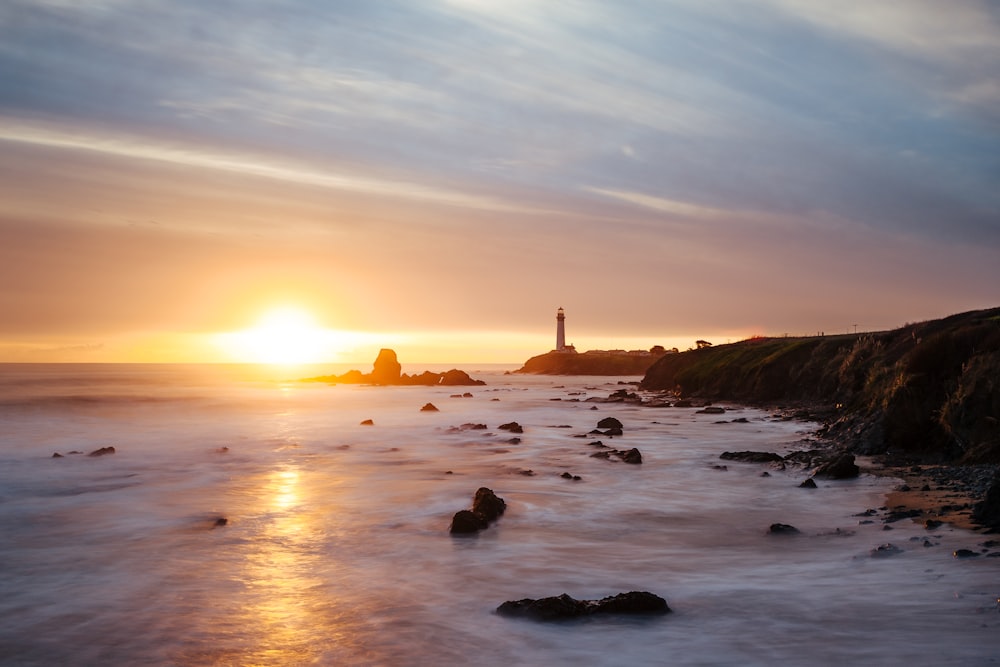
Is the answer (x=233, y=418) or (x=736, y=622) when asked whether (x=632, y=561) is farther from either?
(x=233, y=418)

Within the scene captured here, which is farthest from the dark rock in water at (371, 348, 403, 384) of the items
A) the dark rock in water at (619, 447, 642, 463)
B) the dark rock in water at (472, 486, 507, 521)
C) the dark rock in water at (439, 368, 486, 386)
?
the dark rock in water at (472, 486, 507, 521)

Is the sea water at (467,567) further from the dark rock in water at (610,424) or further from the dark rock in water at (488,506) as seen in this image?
the dark rock in water at (610,424)

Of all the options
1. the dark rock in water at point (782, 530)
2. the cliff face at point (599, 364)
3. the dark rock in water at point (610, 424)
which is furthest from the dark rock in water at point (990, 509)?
the cliff face at point (599, 364)

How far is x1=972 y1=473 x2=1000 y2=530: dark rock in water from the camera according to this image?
10984 millimetres

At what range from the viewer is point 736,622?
8.69m

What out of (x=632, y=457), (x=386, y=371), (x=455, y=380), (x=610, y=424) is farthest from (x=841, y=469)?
(x=386, y=371)

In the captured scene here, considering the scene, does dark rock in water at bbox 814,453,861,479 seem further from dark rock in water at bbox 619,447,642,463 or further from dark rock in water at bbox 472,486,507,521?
dark rock in water at bbox 472,486,507,521

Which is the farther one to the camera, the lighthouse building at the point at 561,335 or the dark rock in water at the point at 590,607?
the lighthouse building at the point at 561,335

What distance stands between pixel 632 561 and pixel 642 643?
12.7 ft

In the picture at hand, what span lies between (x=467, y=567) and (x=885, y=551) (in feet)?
20.4

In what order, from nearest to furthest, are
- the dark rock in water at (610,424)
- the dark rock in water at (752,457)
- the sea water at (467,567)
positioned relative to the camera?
the sea water at (467,567), the dark rock in water at (752,457), the dark rock in water at (610,424)

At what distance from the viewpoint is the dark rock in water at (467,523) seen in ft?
46.5

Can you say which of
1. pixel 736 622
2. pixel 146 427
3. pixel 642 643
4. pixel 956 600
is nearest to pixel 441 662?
pixel 642 643

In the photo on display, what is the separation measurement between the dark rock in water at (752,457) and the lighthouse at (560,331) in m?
125
